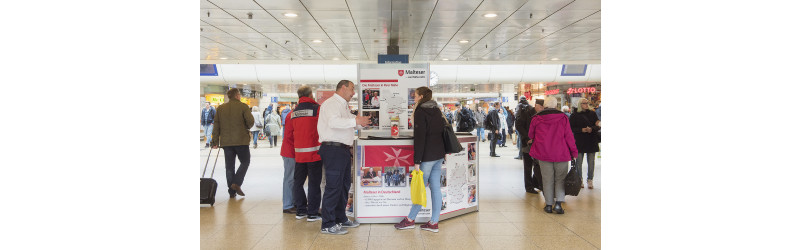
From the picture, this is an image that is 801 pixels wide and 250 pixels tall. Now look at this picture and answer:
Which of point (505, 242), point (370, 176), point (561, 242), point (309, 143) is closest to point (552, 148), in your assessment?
point (561, 242)

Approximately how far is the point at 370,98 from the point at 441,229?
171cm

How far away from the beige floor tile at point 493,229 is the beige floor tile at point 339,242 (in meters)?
1.04

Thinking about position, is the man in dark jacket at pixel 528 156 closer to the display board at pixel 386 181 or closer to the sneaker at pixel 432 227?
the display board at pixel 386 181

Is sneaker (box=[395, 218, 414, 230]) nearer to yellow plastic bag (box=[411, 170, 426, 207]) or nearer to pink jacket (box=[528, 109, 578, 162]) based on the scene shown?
yellow plastic bag (box=[411, 170, 426, 207])

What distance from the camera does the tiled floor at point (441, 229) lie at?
3941mm

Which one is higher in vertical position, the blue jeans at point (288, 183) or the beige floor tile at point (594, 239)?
the blue jeans at point (288, 183)

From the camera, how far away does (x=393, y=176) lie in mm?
4680

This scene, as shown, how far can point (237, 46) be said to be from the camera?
11.9 m

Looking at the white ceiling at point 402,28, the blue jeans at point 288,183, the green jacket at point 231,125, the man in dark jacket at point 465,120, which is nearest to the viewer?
the blue jeans at point 288,183

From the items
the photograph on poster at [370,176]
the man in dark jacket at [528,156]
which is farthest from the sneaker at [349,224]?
the man in dark jacket at [528,156]
